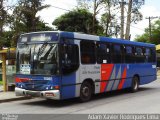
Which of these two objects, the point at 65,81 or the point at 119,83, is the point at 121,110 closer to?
the point at 65,81

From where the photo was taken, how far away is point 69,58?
13445mm

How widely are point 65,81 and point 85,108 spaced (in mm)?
1220

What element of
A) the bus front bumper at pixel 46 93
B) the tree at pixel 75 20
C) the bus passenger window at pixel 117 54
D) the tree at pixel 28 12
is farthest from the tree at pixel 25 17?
the bus front bumper at pixel 46 93

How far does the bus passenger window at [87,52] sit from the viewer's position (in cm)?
1431

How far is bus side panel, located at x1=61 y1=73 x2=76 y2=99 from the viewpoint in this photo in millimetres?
13117

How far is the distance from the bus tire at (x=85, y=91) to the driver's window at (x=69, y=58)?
39.5 inches

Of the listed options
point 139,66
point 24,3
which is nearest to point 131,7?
point 24,3

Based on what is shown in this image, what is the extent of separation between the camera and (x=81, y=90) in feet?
46.6

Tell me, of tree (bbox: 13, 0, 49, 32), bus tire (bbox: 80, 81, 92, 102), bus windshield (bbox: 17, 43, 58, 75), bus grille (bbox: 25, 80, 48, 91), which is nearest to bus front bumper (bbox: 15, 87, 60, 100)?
bus grille (bbox: 25, 80, 48, 91)

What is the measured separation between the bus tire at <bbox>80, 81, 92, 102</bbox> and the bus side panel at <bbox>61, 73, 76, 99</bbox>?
2.21 ft

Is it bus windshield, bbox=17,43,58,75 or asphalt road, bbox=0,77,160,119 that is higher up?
bus windshield, bbox=17,43,58,75

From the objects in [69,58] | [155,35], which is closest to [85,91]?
[69,58]

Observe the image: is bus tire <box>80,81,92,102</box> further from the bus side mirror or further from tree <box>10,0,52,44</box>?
tree <box>10,0,52,44</box>

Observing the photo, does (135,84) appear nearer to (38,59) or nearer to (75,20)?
(38,59)
